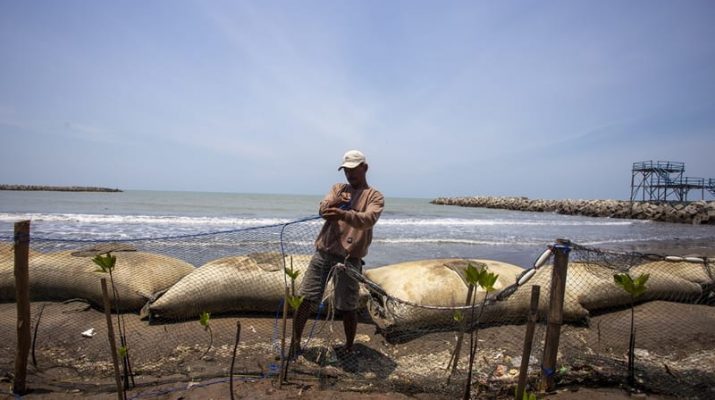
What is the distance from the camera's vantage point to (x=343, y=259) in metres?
3.05

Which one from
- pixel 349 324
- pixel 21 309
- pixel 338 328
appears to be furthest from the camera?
pixel 338 328

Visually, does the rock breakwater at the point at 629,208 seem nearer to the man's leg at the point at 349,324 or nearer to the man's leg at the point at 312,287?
the man's leg at the point at 349,324

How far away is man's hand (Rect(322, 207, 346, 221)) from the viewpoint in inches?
107

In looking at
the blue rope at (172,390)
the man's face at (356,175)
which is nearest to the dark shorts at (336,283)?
the man's face at (356,175)

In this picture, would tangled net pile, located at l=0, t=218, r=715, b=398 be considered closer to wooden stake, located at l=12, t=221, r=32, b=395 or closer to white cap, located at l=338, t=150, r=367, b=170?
wooden stake, located at l=12, t=221, r=32, b=395

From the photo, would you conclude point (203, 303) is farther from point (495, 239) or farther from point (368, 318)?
point (495, 239)

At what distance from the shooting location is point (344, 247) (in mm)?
2955

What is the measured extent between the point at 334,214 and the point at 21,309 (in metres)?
2.16

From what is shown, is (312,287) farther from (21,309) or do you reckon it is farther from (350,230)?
(21,309)

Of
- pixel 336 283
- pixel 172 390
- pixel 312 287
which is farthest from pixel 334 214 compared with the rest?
pixel 172 390

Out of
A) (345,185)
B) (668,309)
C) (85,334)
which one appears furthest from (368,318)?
(668,309)

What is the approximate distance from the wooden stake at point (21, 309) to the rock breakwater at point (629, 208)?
2661 centimetres

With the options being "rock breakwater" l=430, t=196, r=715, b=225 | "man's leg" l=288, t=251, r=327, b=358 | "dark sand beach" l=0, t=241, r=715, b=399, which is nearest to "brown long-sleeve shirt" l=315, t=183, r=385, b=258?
"man's leg" l=288, t=251, r=327, b=358

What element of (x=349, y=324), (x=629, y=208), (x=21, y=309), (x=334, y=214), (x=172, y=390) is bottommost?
(x=172, y=390)
